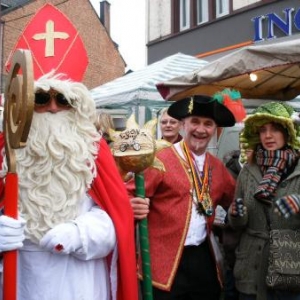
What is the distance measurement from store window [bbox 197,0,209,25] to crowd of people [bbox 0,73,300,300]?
29.9ft

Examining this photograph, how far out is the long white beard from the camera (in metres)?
1.98

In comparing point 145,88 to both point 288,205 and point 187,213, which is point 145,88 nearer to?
point 187,213

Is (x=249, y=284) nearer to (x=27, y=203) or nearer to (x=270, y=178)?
(x=270, y=178)

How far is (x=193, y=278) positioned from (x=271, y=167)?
2.55ft

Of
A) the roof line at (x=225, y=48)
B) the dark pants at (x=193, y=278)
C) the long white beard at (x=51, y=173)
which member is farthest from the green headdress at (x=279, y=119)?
the roof line at (x=225, y=48)

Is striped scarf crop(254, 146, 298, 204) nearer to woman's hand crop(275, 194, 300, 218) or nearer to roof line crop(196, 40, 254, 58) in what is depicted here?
woman's hand crop(275, 194, 300, 218)

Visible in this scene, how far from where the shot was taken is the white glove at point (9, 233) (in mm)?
1772

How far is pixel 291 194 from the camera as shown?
2.38 metres

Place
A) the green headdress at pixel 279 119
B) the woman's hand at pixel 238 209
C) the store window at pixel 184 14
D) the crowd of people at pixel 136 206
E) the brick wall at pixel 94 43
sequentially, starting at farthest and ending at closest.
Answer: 1. the brick wall at pixel 94 43
2. the store window at pixel 184 14
3. the green headdress at pixel 279 119
4. the woman's hand at pixel 238 209
5. the crowd of people at pixel 136 206

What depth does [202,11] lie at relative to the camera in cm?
1152

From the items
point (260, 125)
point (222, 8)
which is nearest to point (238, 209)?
point (260, 125)

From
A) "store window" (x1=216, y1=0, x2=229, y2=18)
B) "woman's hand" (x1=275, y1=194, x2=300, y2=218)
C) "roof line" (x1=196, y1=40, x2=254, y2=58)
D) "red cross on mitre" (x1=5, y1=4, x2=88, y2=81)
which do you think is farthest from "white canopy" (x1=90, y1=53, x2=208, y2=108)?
"store window" (x1=216, y1=0, x2=229, y2=18)

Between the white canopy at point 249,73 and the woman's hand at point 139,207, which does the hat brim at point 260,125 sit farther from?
the woman's hand at point 139,207

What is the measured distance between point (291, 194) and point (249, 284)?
56cm
